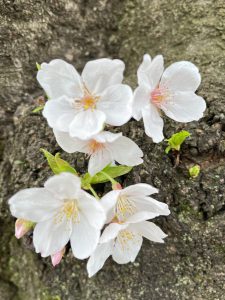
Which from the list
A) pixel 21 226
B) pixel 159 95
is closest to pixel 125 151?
pixel 159 95

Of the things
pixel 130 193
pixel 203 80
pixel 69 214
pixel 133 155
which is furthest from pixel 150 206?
pixel 203 80

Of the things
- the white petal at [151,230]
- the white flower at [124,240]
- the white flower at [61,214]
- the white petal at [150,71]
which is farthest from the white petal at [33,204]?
the white petal at [150,71]

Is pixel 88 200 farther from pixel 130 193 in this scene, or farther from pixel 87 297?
pixel 87 297

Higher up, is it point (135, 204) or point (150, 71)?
point (150, 71)

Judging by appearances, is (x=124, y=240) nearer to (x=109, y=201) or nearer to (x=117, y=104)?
(x=109, y=201)

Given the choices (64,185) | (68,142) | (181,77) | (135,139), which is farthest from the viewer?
(135,139)

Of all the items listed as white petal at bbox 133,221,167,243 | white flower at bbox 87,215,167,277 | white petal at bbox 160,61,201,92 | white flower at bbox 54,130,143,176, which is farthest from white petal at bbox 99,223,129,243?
white petal at bbox 160,61,201,92
